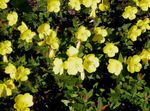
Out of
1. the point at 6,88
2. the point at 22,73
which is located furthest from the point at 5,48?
the point at 6,88

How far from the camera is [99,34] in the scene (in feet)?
11.8

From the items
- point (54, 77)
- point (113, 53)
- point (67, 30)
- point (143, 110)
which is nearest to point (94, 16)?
point (67, 30)

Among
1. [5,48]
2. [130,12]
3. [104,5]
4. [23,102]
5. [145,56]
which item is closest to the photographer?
[23,102]

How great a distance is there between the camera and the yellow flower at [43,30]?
355 cm

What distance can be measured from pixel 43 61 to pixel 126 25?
851mm

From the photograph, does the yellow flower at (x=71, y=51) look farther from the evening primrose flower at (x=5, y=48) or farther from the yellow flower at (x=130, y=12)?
the yellow flower at (x=130, y=12)

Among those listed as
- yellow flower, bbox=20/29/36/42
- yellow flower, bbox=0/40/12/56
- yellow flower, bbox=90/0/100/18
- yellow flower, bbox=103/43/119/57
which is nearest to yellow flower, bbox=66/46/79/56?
yellow flower, bbox=103/43/119/57

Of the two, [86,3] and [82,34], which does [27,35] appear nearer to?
[82,34]

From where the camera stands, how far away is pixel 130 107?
131 inches

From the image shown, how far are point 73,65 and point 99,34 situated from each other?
49 cm

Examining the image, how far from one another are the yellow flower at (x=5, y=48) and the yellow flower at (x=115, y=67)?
85 centimetres

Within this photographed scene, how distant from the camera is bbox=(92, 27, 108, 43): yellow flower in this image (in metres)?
3.59

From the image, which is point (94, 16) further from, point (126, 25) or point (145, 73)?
point (145, 73)

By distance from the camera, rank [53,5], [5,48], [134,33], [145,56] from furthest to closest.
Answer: [53,5]
[134,33]
[5,48]
[145,56]
